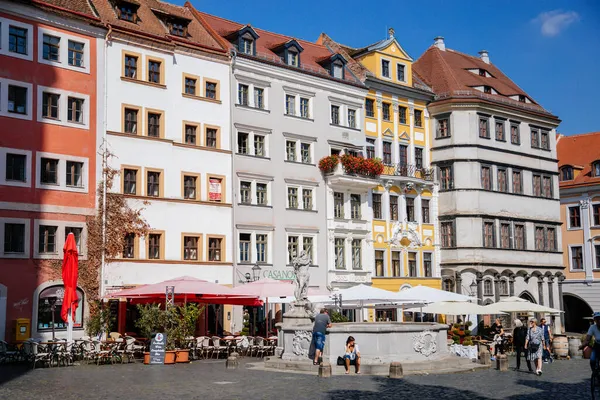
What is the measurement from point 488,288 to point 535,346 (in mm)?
26887

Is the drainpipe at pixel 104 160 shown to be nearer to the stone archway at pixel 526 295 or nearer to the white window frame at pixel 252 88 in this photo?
the white window frame at pixel 252 88

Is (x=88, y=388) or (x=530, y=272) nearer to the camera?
(x=88, y=388)

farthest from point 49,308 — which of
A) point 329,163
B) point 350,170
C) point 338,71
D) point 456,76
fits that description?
point 456,76

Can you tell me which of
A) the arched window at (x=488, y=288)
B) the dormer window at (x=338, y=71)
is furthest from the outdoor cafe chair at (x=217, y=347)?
the arched window at (x=488, y=288)

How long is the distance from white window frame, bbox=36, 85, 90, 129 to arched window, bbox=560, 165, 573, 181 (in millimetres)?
39839

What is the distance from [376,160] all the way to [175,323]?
21.8 metres

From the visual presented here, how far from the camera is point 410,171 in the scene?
52031 mm

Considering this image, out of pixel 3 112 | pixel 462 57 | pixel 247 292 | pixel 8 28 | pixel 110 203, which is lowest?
pixel 247 292

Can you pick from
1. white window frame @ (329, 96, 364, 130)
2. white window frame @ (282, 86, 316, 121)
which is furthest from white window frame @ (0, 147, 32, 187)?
white window frame @ (329, 96, 364, 130)

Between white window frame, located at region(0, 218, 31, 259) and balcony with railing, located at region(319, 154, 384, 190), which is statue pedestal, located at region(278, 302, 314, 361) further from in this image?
balcony with railing, located at region(319, 154, 384, 190)

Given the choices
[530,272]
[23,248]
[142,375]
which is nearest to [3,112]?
[23,248]

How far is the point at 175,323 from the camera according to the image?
2944 cm

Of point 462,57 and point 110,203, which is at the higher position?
point 462,57

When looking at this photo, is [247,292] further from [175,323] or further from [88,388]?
[88,388]
